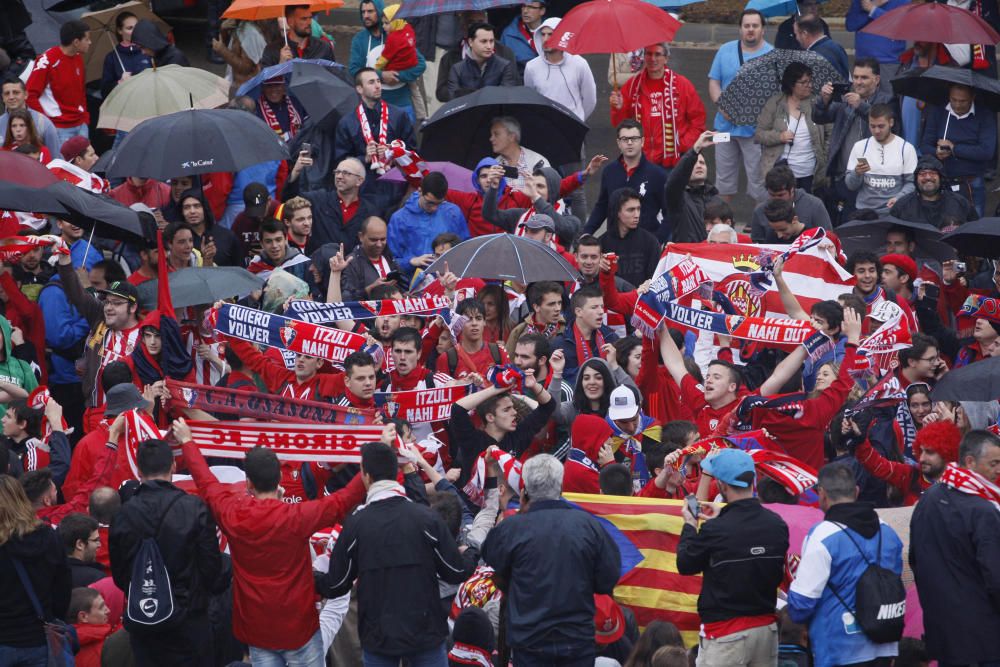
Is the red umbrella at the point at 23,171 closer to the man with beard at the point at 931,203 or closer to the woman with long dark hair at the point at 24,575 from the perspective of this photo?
the woman with long dark hair at the point at 24,575

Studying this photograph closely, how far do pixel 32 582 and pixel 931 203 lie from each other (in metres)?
8.36

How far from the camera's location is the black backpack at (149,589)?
771cm

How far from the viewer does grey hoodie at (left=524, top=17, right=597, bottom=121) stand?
50.1ft

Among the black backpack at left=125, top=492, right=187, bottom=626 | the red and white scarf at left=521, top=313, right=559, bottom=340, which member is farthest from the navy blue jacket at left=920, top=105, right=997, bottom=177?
the black backpack at left=125, top=492, right=187, bottom=626

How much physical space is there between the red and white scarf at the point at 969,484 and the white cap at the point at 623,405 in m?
2.36

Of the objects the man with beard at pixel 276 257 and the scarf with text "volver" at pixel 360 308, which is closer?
the scarf with text "volver" at pixel 360 308

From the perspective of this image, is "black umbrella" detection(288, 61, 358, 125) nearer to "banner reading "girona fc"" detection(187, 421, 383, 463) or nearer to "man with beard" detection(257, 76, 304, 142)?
"man with beard" detection(257, 76, 304, 142)

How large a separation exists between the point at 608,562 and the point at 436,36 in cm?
1028

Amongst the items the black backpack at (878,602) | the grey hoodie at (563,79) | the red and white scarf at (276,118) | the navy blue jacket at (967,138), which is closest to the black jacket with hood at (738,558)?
the black backpack at (878,602)

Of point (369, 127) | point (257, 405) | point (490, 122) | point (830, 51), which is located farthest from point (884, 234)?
point (257, 405)

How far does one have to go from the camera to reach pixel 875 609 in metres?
7.56

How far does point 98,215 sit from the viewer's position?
11289mm

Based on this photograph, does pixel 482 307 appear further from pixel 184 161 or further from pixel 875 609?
pixel 875 609

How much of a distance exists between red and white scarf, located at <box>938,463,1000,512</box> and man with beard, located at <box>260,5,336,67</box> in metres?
9.42
